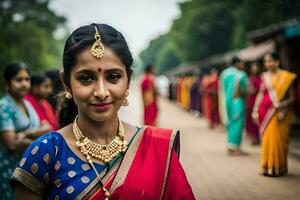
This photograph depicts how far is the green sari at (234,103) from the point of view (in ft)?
28.7

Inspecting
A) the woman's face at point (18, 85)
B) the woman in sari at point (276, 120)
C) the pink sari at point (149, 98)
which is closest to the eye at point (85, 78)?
the woman's face at point (18, 85)

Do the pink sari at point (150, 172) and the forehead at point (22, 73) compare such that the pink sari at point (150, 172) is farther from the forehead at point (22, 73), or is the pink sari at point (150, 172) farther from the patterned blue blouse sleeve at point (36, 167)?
the forehead at point (22, 73)

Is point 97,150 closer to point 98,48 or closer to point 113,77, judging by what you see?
point 113,77

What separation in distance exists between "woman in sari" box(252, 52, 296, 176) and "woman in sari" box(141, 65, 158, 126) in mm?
4664

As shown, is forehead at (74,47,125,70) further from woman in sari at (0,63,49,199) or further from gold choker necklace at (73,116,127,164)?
woman in sari at (0,63,49,199)

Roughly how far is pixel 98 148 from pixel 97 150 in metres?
0.01

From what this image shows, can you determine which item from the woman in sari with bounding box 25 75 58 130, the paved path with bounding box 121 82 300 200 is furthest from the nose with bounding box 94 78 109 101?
the paved path with bounding box 121 82 300 200

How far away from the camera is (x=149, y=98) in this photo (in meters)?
11.2

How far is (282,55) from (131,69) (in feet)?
30.6

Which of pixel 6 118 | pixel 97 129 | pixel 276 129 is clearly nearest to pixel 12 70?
pixel 6 118

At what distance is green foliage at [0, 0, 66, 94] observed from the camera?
63.8 feet

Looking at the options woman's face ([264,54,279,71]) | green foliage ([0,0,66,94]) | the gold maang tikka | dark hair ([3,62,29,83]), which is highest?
green foliage ([0,0,66,94])

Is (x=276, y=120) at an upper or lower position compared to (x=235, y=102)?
lower

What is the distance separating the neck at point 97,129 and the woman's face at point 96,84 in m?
0.08
